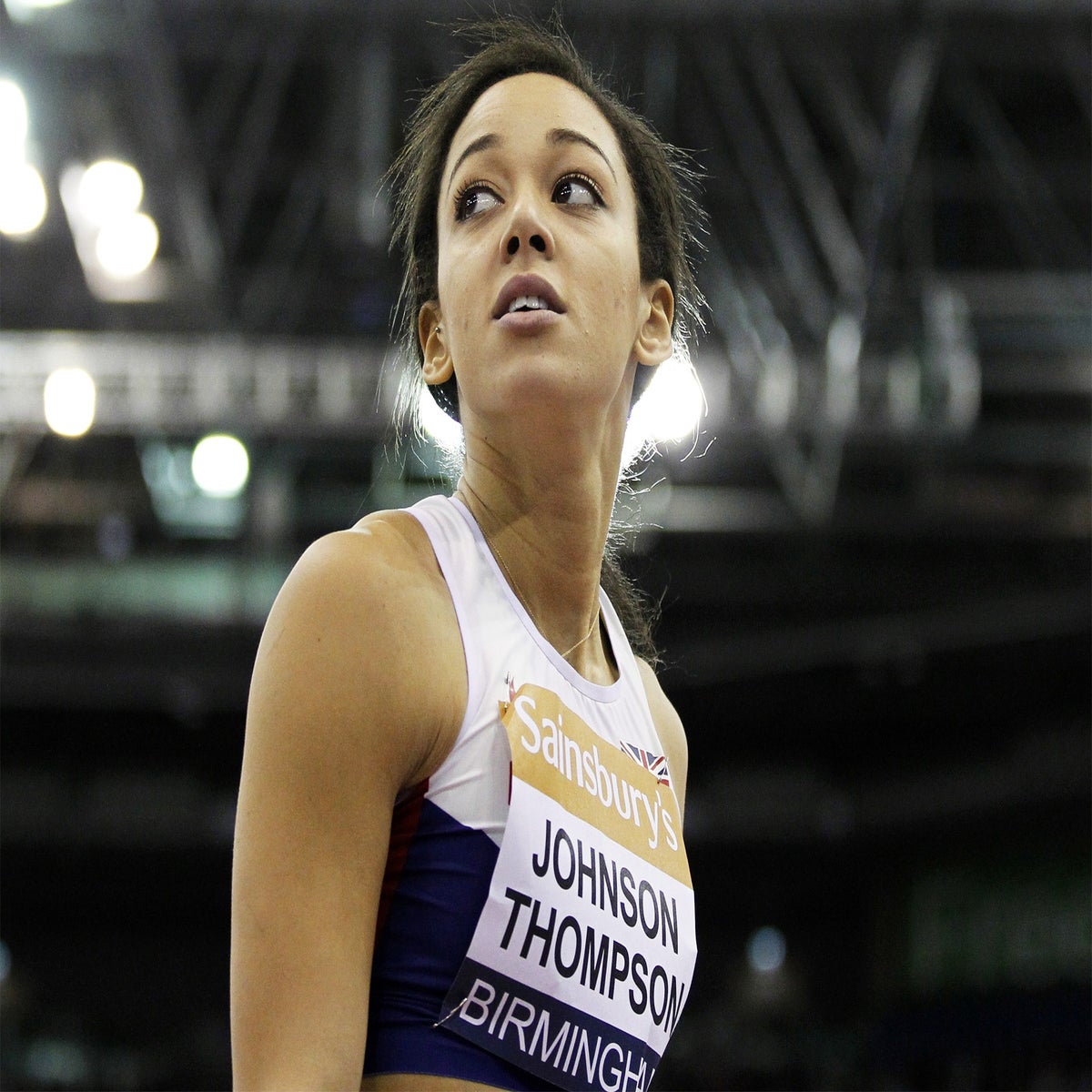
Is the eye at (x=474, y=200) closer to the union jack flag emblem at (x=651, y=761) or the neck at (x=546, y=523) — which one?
the neck at (x=546, y=523)

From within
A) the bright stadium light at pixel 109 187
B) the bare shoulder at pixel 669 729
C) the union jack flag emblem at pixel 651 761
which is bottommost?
the union jack flag emblem at pixel 651 761

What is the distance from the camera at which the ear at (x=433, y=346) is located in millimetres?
1712

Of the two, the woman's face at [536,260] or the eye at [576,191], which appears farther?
the eye at [576,191]

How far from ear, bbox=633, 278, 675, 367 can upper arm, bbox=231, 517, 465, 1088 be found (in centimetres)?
60

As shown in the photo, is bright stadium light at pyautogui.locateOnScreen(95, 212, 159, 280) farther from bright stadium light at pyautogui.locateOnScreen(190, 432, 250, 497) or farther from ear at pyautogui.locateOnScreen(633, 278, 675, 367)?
ear at pyautogui.locateOnScreen(633, 278, 675, 367)

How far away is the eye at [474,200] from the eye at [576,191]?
7 centimetres

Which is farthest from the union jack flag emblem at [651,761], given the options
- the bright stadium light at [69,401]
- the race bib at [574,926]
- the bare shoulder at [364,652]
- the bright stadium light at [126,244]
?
the bright stadium light at [69,401]

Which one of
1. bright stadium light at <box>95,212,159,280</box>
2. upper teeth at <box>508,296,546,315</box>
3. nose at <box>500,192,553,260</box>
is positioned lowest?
upper teeth at <box>508,296,546,315</box>

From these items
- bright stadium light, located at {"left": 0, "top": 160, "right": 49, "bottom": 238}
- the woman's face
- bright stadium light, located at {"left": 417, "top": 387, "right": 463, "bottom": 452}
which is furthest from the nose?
bright stadium light, located at {"left": 0, "top": 160, "right": 49, "bottom": 238}

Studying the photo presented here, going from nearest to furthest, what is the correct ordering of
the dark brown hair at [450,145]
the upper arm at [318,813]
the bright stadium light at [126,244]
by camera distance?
the upper arm at [318,813] → the dark brown hair at [450,145] → the bright stadium light at [126,244]

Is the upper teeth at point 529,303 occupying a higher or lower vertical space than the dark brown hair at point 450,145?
lower

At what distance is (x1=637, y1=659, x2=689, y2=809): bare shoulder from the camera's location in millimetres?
1849

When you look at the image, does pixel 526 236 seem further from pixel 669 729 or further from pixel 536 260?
pixel 669 729

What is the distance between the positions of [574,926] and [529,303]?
63 centimetres
